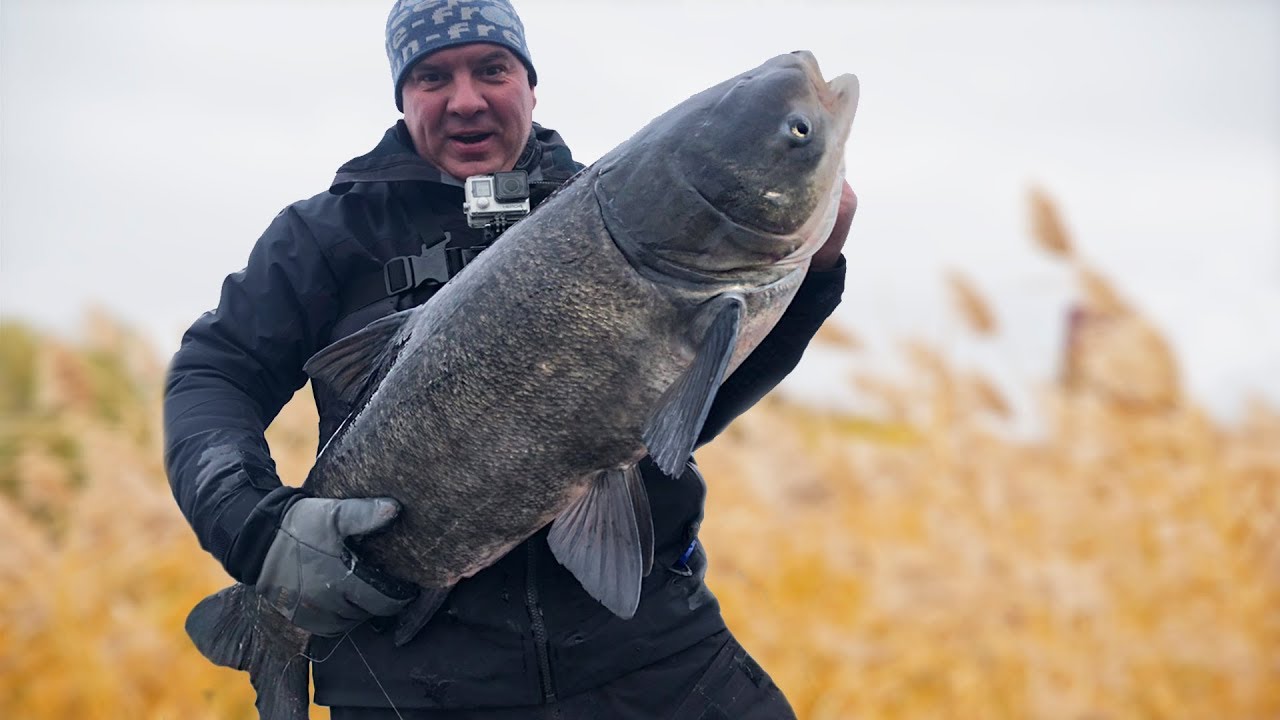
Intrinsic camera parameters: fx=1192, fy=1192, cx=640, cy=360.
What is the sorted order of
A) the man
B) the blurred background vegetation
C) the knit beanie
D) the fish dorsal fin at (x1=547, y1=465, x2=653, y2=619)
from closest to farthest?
the fish dorsal fin at (x1=547, y1=465, x2=653, y2=619) < the man < the knit beanie < the blurred background vegetation

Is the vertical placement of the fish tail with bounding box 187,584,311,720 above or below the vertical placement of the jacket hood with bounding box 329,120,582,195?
below

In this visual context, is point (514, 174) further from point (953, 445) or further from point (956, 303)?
point (953, 445)

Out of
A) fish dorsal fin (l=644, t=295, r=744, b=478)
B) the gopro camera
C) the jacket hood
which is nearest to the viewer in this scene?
fish dorsal fin (l=644, t=295, r=744, b=478)

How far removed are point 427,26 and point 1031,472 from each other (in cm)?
249

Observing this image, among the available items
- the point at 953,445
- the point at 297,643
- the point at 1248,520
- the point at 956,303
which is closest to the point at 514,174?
the point at 297,643

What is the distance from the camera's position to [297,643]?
91.7 inches

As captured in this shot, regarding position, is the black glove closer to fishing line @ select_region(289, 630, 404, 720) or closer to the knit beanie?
fishing line @ select_region(289, 630, 404, 720)

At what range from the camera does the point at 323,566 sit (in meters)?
2.16

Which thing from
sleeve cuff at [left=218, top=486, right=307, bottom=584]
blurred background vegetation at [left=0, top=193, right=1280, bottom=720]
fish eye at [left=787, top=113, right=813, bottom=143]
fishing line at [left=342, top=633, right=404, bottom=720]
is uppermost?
fish eye at [left=787, top=113, right=813, bottom=143]

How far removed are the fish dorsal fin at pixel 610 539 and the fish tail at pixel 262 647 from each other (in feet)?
1.90

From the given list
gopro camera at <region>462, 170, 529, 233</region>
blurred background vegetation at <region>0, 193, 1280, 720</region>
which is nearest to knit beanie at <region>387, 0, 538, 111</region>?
gopro camera at <region>462, 170, 529, 233</region>

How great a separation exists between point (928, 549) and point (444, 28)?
220 centimetres

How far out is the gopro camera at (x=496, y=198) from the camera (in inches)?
92.4

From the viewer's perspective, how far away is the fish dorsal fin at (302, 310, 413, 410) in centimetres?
231
